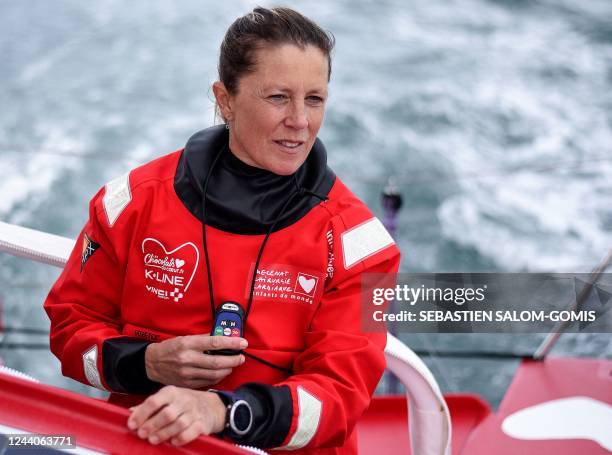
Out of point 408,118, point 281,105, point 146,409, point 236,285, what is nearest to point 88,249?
point 236,285

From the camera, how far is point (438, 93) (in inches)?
231

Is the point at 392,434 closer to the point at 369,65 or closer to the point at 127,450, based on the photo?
the point at 127,450

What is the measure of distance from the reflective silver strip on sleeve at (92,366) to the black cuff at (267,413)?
0.22 meters

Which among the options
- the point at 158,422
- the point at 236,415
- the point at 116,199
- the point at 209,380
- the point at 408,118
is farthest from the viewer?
the point at 408,118

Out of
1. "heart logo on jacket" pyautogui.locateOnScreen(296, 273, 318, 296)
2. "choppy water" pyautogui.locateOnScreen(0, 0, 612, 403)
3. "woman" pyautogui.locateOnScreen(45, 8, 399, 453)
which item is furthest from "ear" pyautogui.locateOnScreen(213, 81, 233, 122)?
"choppy water" pyautogui.locateOnScreen(0, 0, 612, 403)

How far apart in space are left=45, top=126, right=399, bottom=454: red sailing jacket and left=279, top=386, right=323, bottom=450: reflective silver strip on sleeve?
39mm

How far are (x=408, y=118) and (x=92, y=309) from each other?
4748 millimetres

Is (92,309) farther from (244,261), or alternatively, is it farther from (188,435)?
(188,435)

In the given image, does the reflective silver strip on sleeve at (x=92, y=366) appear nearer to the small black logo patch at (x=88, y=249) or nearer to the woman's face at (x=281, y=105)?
the small black logo patch at (x=88, y=249)

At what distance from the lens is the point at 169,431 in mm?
681

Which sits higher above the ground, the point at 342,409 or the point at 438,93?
the point at 438,93

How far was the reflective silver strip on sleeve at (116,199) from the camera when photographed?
1.04 meters

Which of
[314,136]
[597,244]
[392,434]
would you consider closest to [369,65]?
[597,244]

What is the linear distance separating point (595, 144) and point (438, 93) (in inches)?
42.1
